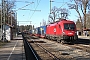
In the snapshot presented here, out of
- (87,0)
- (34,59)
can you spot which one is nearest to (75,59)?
(34,59)

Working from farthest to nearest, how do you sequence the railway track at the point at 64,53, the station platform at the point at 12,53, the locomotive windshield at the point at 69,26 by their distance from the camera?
1. the locomotive windshield at the point at 69,26
2. the railway track at the point at 64,53
3. the station platform at the point at 12,53

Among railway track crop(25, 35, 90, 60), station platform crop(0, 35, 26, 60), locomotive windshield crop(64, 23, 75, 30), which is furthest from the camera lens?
locomotive windshield crop(64, 23, 75, 30)

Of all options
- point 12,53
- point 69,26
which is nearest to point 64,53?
point 12,53

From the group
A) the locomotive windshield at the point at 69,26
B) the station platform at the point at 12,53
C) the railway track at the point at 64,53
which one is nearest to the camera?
the station platform at the point at 12,53

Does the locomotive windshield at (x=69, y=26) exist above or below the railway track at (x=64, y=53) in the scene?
above

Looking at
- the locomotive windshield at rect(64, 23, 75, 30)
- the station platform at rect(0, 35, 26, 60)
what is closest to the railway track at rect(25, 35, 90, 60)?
the station platform at rect(0, 35, 26, 60)

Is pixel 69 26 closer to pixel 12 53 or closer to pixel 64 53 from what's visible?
pixel 64 53

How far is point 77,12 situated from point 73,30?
33.0 metres

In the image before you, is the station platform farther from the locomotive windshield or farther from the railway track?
the locomotive windshield

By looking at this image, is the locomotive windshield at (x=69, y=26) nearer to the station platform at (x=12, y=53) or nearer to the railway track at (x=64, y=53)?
the railway track at (x=64, y=53)

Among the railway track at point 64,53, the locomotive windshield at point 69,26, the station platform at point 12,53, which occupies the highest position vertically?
the locomotive windshield at point 69,26

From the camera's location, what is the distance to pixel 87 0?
59.2 meters

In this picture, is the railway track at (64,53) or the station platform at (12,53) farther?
the railway track at (64,53)

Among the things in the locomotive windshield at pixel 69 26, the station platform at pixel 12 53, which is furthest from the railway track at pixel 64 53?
the locomotive windshield at pixel 69 26
